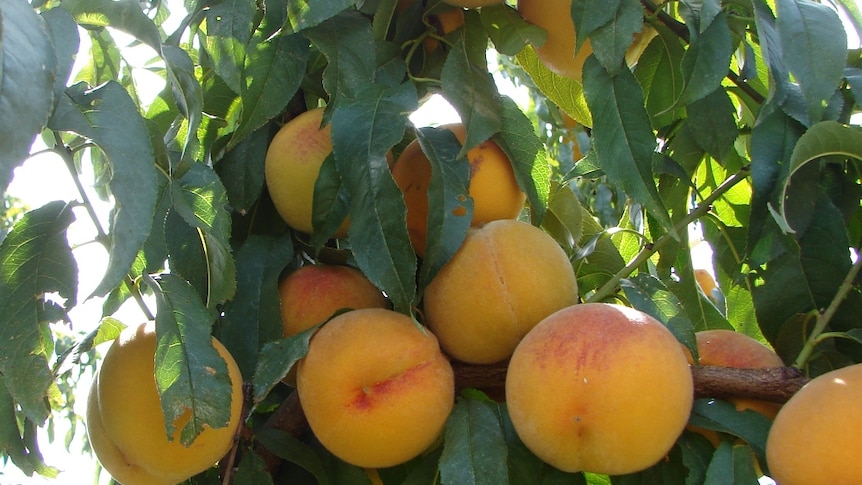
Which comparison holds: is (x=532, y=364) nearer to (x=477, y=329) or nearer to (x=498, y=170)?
(x=477, y=329)

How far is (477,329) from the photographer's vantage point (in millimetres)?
1132

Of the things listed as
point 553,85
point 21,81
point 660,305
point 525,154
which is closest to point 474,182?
point 525,154

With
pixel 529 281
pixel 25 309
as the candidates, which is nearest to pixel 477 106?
pixel 529 281

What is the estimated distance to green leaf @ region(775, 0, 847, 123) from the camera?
1.06 meters

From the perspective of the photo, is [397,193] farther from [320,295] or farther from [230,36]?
[230,36]

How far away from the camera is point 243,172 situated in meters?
1.33

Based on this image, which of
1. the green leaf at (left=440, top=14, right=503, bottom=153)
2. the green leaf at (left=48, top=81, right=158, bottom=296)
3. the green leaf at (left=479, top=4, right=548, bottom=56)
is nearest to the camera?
the green leaf at (left=48, top=81, right=158, bottom=296)

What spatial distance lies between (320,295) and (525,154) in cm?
34

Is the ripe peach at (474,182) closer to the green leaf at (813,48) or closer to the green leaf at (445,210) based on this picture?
the green leaf at (445,210)

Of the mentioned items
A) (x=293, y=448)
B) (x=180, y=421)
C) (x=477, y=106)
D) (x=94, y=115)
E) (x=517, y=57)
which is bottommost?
(x=293, y=448)

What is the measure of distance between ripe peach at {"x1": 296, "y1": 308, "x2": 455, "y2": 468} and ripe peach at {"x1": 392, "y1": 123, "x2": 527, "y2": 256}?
A: 0.18 meters

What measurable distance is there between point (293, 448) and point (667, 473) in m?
0.47

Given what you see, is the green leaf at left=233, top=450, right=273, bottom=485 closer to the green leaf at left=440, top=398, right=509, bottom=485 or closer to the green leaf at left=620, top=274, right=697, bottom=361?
the green leaf at left=440, top=398, right=509, bottom=485

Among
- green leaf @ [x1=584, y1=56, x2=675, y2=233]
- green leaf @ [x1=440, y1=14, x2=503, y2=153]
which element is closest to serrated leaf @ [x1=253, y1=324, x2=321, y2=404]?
green leaf @ [x1=440, y1=14, x2=503, y2=153]
